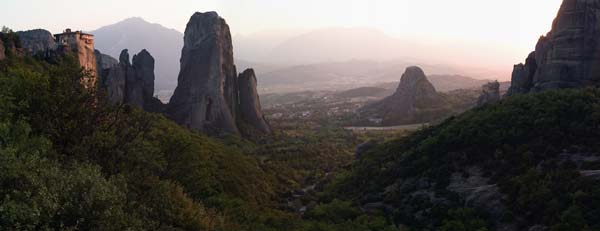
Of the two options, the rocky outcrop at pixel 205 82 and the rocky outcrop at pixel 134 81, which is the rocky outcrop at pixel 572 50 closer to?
the rocky outcrop at pixel 205 82

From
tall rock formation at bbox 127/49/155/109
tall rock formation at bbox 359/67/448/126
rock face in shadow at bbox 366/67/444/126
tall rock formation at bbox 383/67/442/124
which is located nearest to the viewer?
tall rock formation at bbox 127/49/155/109

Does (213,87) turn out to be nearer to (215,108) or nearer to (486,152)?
(215,108)

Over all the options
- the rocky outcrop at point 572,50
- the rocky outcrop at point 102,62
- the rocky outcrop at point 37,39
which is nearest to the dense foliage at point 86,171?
the rocky outcrop at point 37,39

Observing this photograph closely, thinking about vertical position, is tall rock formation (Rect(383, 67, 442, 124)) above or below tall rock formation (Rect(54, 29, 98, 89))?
below

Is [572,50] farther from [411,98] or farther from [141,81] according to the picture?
[411,98]

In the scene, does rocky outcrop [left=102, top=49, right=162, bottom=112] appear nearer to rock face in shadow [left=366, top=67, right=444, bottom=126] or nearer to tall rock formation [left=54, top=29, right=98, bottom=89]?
tall rock formation [left=54, top=29, right=98, bottom=89]

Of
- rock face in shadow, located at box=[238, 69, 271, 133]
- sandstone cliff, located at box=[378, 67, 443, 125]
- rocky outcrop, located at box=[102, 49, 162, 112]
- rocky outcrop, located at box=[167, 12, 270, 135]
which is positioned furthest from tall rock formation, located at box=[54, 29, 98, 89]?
sandstone cliff, located at box=[378, 67, 443, 125]

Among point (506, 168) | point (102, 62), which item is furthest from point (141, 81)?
point (506, 168)

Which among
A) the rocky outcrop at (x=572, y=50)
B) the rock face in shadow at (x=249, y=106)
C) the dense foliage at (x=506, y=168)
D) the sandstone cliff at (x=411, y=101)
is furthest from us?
the sandstone cliff at (x=411, y=101)
